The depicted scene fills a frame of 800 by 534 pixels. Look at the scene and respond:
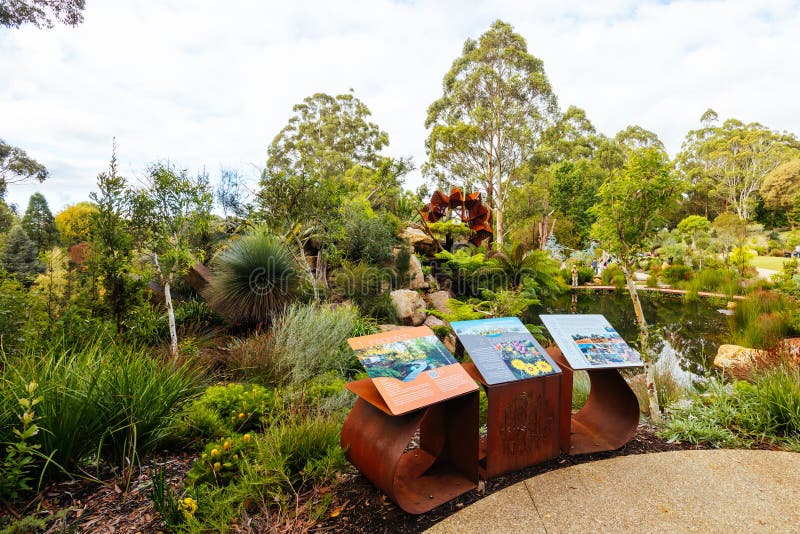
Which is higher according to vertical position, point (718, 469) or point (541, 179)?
point (541, 179)

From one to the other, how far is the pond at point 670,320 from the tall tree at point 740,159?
2510cm

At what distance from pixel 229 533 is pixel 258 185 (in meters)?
5.26

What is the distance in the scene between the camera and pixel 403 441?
180 centimetres

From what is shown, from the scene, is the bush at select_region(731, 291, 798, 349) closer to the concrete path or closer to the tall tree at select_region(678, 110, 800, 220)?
the concrete path

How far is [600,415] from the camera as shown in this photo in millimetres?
2838

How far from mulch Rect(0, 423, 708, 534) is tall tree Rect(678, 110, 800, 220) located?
36.7m

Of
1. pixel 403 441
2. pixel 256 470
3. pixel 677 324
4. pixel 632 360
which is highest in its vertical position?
pixel 632 360

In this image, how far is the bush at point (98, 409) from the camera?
6.56 feet

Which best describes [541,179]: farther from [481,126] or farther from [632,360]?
[632,360]

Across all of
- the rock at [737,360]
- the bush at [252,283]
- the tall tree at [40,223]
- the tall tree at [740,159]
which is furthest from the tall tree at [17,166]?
the tall tree at [740,159]

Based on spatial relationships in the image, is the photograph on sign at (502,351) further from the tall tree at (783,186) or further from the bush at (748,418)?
the tall tree at (783,186)

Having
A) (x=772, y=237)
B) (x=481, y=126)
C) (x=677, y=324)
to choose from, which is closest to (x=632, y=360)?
(x=677, y=324)

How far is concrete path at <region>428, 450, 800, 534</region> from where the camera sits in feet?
5.93

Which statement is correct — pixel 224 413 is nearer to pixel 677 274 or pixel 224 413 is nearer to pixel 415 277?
pixel 415 277
